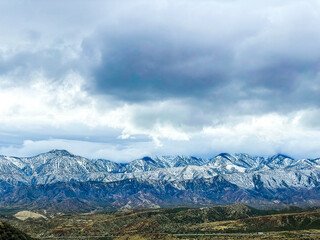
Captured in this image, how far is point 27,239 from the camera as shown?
180m

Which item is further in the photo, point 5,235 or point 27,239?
point 27,239

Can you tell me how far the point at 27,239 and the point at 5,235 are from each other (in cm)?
1738

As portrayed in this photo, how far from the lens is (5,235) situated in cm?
16575
